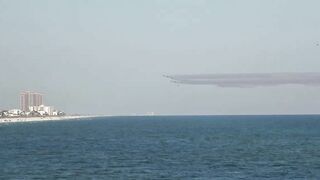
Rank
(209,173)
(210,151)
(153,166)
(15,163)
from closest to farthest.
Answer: (209,173), (153,166), (15,163), (210,151)

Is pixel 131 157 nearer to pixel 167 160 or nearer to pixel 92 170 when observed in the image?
pixel 167 160

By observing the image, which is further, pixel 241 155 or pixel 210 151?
pixel 210 151

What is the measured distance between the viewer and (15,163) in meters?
74.7

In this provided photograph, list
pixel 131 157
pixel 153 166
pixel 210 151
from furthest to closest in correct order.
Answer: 1. pixel 210 151
2. pixel 131 157
3. pixel 153 166

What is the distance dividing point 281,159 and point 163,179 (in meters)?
25.0

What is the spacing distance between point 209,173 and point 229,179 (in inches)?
198

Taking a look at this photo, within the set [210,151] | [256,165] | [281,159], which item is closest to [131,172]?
[256,165]

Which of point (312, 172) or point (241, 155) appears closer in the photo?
point (312, 172)

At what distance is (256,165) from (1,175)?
1090 inches

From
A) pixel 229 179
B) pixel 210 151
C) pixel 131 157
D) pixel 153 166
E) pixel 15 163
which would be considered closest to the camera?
pixel 229 179

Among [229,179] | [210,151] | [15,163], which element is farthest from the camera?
[210,151]

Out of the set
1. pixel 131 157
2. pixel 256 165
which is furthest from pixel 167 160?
pixel 256 165

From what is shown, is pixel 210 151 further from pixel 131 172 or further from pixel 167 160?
pixel 131 172

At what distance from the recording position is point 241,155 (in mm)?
84562
